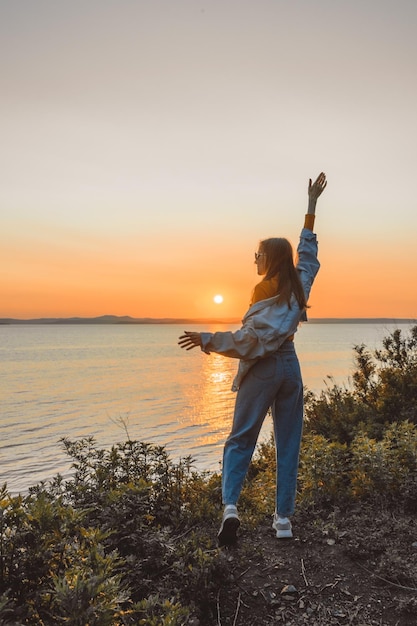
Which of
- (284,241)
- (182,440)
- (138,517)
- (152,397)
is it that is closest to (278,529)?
(138,517)

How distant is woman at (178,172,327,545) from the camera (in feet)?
14.5

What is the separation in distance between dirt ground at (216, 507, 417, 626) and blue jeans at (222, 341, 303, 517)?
0.40 meters

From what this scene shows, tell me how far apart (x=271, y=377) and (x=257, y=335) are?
437 mm

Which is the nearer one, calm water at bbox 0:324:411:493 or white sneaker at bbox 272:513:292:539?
white sneaker at bbox 272:513:292:539

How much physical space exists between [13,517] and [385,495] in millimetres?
3845

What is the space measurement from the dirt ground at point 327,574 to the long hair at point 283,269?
2.09 metres

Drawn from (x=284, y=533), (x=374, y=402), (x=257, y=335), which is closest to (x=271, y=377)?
(x=257, y=335)

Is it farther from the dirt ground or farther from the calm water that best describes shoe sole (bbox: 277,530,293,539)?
the calm water

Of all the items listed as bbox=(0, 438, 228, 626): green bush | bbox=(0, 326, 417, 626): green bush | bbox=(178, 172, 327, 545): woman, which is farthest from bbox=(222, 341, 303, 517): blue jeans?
bbox=(0, 438, 228, 626): green bush

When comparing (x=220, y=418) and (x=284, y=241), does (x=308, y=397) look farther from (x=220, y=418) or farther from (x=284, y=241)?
(x=220, y=418)

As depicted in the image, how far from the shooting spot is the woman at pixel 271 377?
14.5 ft

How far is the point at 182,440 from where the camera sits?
15.3 meters

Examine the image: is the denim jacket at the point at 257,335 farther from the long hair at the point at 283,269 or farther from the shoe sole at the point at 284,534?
the shoe sole at the point at 284,534

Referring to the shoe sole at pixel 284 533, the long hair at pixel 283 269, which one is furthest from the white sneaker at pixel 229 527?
the long hair at pixel 283 269
